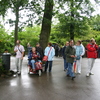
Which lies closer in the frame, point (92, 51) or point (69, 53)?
point (69, 53)

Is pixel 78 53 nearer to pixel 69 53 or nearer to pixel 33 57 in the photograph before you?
pixel 69 53

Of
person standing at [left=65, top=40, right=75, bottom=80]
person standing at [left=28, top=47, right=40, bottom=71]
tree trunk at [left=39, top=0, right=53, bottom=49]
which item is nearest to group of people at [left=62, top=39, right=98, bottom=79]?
person standing at [left=65, top=40, right=75, bottom=80]

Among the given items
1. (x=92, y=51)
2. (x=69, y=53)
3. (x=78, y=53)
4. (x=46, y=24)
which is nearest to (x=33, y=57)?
(x=69, y=53)

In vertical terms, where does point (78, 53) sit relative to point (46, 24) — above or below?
below

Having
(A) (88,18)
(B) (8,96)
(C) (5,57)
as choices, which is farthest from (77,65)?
(A) (88,18)

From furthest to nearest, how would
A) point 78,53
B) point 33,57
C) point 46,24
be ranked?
point 46,24 < point 78,53 < point 33,57

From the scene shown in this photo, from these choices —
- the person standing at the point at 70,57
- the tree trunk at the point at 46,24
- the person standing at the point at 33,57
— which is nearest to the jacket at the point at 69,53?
the person standing at the point at 70,57

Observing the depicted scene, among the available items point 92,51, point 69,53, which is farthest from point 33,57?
point 92,51

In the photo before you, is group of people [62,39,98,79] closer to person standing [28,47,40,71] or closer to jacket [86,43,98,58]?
jacket [86,43,98,58]

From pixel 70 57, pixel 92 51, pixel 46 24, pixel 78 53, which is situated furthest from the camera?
pixel 46 24

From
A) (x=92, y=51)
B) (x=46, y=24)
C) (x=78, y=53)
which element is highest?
(x=46, y=24)

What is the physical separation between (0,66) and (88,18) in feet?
67.8

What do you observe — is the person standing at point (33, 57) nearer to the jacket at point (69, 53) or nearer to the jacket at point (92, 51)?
the jacket at point (69, 53)

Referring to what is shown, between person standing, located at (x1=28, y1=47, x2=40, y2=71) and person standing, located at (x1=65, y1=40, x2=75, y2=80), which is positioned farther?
person standing, located at (x1=28, y1=47, x2=40, y2=71)
